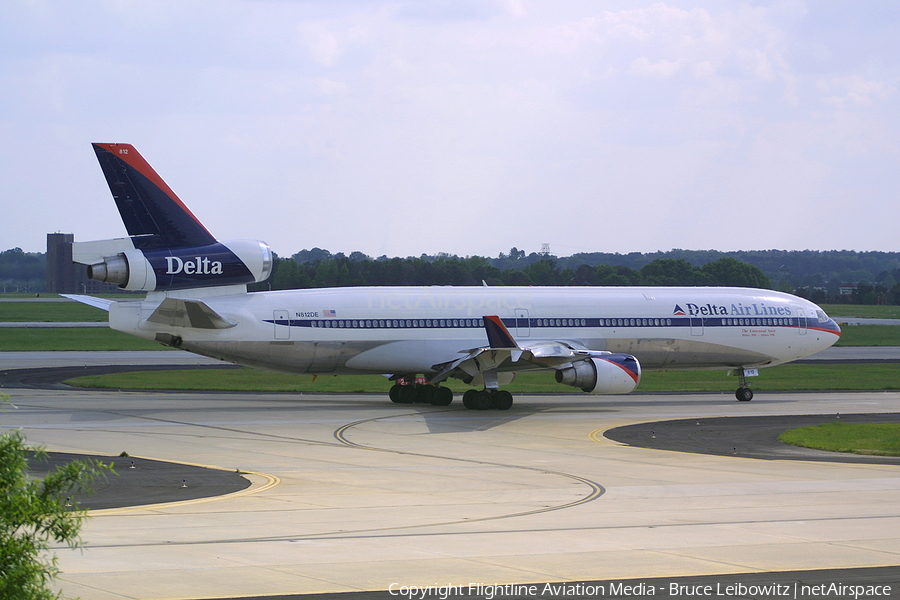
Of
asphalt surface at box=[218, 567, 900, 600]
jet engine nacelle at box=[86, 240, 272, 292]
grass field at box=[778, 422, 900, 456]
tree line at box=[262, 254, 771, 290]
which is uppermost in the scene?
tree line at box=[262, 254, 771, 290]

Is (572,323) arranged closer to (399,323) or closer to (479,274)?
A: (399,323)

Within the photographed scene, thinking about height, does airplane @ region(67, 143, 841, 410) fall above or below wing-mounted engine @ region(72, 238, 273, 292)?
below

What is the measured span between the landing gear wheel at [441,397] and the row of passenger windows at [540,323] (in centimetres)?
248

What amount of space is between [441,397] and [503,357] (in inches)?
164

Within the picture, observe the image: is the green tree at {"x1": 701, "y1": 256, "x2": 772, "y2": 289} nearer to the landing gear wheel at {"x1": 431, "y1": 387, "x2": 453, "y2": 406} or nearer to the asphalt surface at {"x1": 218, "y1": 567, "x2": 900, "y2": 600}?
the landing gear wheel at {"x1": 431, "y1": 387, "x2": 453, "y2": 406}

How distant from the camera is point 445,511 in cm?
1770

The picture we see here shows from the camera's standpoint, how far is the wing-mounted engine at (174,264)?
33.8 metres

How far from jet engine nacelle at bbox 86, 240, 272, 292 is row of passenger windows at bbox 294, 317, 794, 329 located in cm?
229

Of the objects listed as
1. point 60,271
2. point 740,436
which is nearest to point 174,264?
point 740,436

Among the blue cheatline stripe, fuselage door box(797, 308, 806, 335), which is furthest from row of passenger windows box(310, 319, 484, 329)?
fuselage door box(797, 308, 806, 335)

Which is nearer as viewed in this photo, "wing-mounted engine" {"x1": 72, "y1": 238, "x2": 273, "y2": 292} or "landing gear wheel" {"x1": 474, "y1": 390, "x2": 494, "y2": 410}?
"wing-mounted engine" {"x1": 72, "y1": 238, "x2": 273, "y2": 292}

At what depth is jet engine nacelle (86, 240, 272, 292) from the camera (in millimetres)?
34000

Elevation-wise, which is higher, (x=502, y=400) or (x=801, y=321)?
(x=801, y=321)

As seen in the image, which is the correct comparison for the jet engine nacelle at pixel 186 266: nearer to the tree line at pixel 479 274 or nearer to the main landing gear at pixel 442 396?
the main landing gear at pixel 442 396
